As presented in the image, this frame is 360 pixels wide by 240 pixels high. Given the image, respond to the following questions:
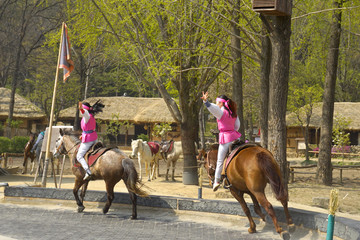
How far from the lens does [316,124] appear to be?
1537 inches

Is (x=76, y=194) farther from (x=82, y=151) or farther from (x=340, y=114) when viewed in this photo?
(x=340, y=114)

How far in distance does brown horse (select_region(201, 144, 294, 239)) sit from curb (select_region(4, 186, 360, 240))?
685mm

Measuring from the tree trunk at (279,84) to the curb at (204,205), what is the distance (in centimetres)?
286

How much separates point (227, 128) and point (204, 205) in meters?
2.04

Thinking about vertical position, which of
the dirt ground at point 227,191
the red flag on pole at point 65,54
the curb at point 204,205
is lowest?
the dirt ground at point 227,191

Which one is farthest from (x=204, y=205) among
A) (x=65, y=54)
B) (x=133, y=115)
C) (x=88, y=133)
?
(x=133, y=115)

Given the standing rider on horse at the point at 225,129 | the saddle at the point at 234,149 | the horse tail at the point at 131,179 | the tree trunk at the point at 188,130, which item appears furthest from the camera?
the tree trunk at the point at 188,130

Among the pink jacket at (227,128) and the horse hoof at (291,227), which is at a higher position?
the pink jacket at (227,128)

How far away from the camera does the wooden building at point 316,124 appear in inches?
1533

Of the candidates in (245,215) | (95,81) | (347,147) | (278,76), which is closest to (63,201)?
(245,215)

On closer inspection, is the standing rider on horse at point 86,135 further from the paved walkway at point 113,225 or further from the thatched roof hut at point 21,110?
the thatched roof hut at point 21,110

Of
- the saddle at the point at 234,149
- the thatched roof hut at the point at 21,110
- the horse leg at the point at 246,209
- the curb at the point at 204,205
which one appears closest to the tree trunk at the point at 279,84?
the curb at the point at 204,205

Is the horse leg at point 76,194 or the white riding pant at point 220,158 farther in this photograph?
the horse leg at point 76,194

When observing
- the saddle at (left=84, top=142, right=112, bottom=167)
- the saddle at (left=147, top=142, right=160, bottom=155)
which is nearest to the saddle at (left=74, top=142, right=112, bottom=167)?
the saddle at (left=84, top=142, right=112, bottom=167)
